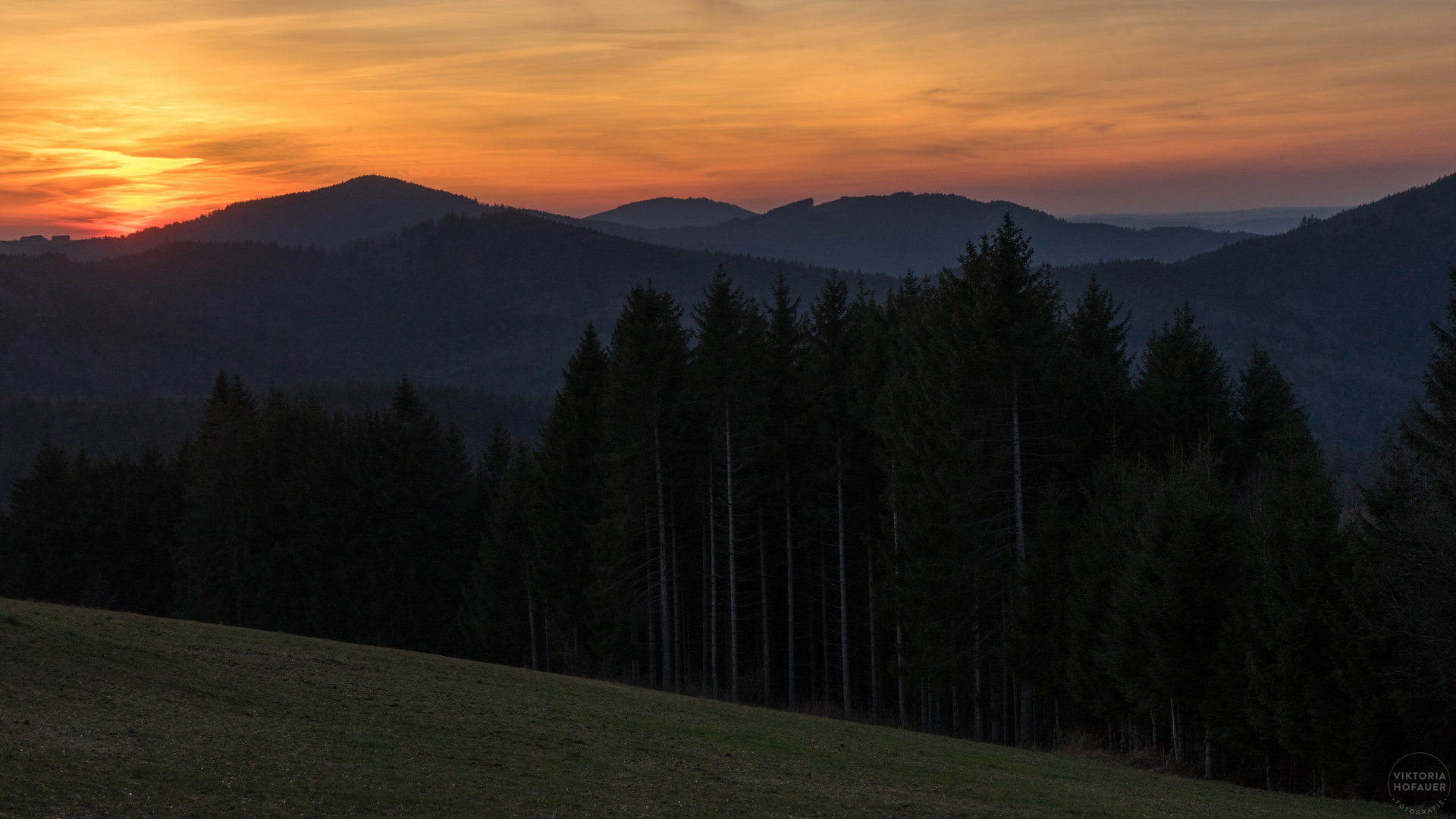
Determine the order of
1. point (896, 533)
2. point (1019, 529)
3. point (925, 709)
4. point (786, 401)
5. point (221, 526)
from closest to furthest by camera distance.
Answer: point (1019, 529) → point (896, 533) → point (925, 709) → point (786, 401) → point (221, 526)

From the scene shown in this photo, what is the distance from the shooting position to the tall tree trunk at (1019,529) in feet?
111

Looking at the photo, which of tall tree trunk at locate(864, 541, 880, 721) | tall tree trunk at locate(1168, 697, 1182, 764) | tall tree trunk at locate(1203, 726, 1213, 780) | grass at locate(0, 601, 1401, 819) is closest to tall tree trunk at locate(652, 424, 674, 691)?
tall tree trunk at locate(864, 541, 880, 721)

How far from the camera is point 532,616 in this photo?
57.7m

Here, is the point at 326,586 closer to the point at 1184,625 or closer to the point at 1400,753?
the point at 1184,625

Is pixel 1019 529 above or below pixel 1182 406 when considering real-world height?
below

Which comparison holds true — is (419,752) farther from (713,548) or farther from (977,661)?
(713,548)

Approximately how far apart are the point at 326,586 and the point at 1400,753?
172ft

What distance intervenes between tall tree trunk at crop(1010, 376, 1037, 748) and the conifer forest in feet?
0.57

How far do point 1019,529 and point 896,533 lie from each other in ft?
→ 19.4

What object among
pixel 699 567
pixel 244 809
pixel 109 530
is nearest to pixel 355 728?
pixel 244 809

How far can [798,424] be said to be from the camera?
43.4 metres

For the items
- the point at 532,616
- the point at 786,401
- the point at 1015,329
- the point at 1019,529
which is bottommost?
the point at 532,616

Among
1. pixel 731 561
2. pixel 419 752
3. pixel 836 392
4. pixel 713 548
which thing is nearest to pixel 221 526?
pixel 713 548

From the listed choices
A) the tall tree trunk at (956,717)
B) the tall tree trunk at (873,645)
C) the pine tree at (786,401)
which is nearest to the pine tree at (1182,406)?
the tall tree trunk at (873,645)
